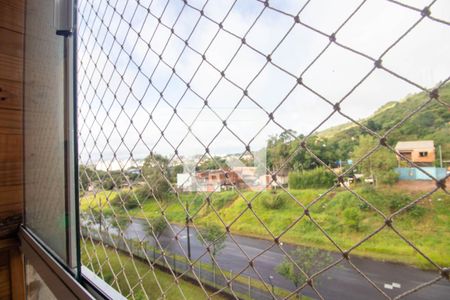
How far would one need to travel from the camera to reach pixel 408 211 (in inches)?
11.8

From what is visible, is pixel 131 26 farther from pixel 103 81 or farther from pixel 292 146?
pixel 292 146

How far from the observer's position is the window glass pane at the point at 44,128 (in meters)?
0.58

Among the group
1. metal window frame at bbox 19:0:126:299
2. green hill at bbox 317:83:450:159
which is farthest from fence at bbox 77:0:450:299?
metal window frame at bbox 19:0:126:299

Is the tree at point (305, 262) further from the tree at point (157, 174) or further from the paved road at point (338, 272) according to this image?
the tree at point (157, 174)

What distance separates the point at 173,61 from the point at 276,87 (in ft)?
0.89

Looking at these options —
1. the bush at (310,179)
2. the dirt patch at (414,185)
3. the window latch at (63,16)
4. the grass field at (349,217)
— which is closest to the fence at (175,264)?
the grass field at (349,217)

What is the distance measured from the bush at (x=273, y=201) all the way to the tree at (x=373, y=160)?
0.51ft

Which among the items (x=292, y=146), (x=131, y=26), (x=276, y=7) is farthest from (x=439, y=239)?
(x=131, y=26)

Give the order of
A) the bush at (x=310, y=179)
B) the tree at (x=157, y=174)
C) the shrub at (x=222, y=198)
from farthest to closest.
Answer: the tree at (x=157, y=174), the shrub at (x=222, y=198), the bush at (x=310, y=179)

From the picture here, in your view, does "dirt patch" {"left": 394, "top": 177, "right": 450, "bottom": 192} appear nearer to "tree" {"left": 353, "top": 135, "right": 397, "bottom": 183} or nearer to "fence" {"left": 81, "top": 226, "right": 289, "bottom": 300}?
"tree" {"left": 353, "top": 135, "right": 397, "bottom": 183}

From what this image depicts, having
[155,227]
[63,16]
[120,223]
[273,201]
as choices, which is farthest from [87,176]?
[273,201]

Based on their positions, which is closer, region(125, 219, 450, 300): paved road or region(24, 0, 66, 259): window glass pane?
region(125, 219, 450, 300): paved road

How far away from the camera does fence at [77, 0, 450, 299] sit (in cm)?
27

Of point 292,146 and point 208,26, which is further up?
point 208,26
